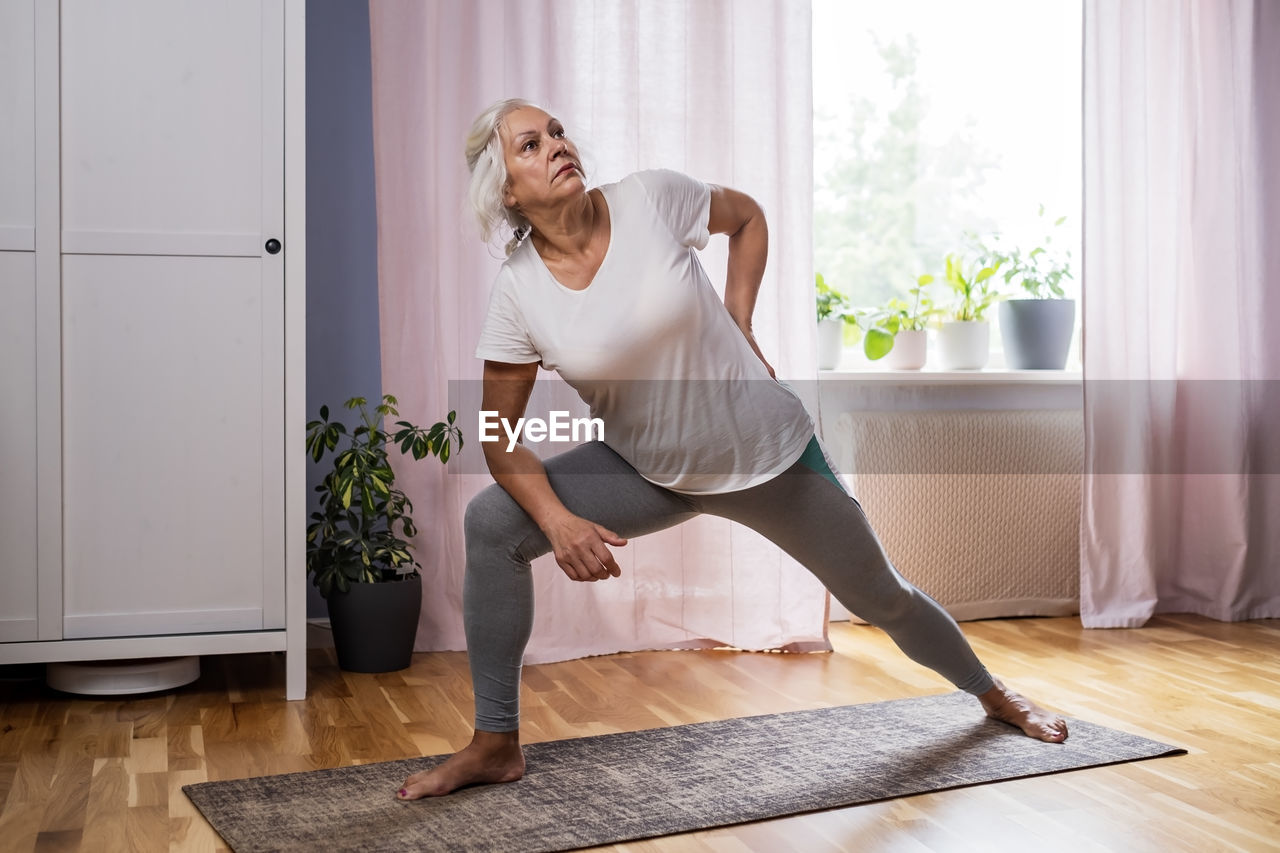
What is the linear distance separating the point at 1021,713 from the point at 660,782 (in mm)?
762

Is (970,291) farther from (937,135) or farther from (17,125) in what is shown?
(17,125)

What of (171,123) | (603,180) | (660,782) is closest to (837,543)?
(660,782)

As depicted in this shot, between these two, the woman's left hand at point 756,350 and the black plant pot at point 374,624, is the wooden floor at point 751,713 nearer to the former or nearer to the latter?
the black plant pot at point 374,624

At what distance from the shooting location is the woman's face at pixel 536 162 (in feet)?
6.24

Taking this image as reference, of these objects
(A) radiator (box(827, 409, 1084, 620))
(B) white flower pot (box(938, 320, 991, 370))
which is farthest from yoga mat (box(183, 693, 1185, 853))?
(B) white flower pot (box(938, 320, 991, 370))

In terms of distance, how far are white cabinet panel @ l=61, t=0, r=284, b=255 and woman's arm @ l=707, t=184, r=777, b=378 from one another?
101 centimetres

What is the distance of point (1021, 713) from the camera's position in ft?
7.59

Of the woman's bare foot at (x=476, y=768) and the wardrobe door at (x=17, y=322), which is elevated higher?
the wardrobe door at (x=17, y=322)

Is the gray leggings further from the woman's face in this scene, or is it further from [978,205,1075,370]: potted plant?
[978,205,1075,370]: potted plant

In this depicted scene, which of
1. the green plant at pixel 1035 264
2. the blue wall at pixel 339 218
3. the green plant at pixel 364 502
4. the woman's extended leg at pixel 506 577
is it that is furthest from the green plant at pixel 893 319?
the woman's extended leg at pixel 506 577

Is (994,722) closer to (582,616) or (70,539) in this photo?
(582,616)

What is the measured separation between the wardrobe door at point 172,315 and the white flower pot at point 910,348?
183 centimetres

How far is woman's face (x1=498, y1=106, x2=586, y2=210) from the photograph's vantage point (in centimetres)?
190

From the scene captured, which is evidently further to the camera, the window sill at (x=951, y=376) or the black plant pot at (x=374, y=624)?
the window sill at (x=951, y=376)
